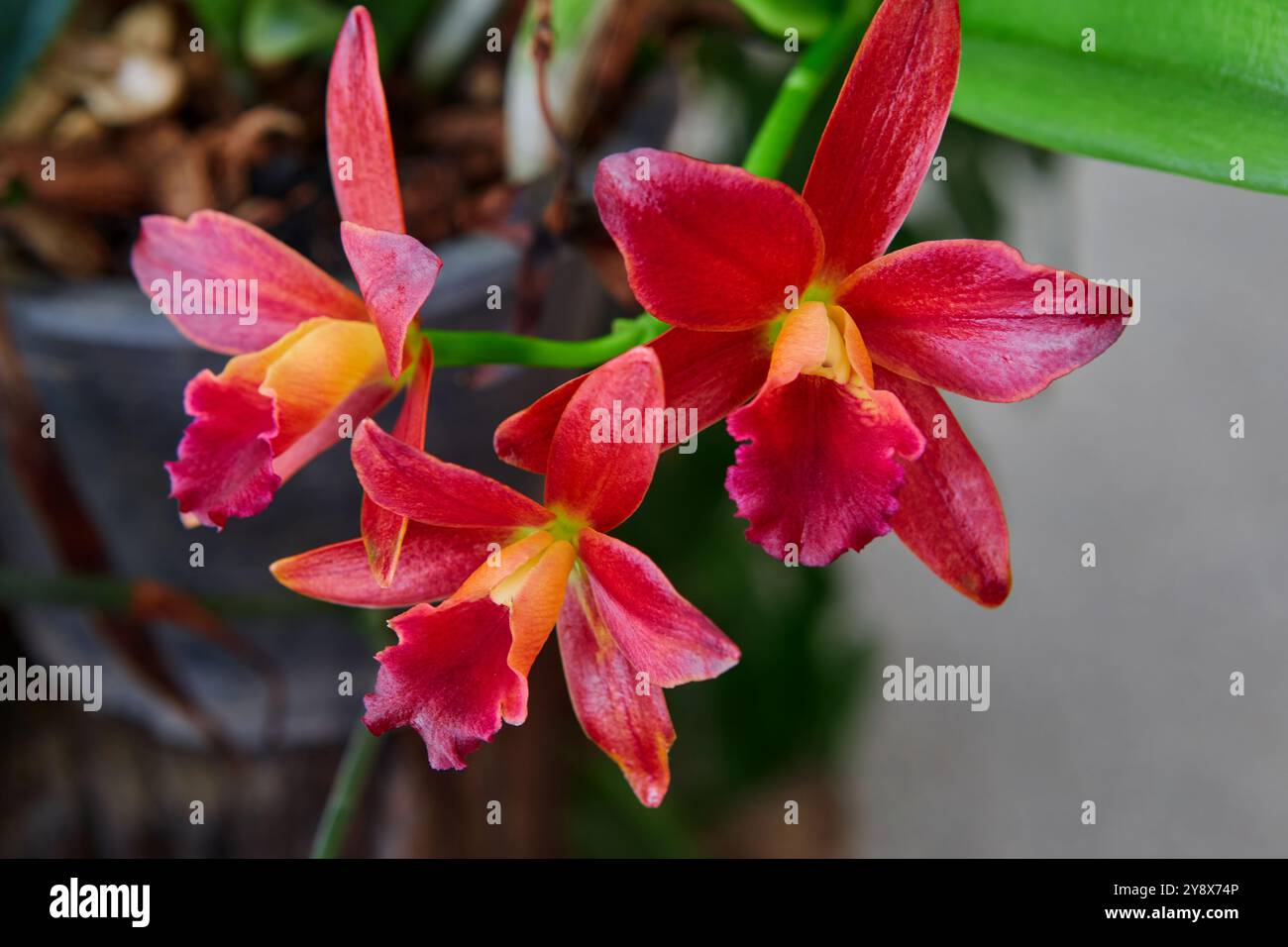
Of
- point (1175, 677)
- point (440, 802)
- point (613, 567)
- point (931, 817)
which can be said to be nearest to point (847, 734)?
point (931, 817)

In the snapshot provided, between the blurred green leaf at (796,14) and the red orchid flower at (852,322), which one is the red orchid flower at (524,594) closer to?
the red orchid flower at (852,322)

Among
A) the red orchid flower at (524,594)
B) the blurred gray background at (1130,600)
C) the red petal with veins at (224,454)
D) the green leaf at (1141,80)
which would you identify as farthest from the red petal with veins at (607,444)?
the blurred gray background at (1130,600)

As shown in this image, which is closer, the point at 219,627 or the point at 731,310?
the point at 731,310

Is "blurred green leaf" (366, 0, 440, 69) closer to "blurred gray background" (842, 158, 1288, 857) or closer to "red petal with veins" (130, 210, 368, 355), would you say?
"red petal with veins" (130, 210, 368, 355)

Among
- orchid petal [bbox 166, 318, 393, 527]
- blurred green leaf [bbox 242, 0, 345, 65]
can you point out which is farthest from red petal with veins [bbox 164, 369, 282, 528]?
blurred green leaf [bbox 242, 0, 345, 65]

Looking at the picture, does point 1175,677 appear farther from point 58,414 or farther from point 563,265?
point 58,414

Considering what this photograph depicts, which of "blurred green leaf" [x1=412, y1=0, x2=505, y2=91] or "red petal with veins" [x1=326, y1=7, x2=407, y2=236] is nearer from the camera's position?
"red petal with veins" [x1=326, y1=7, x2=407, y2=236]
